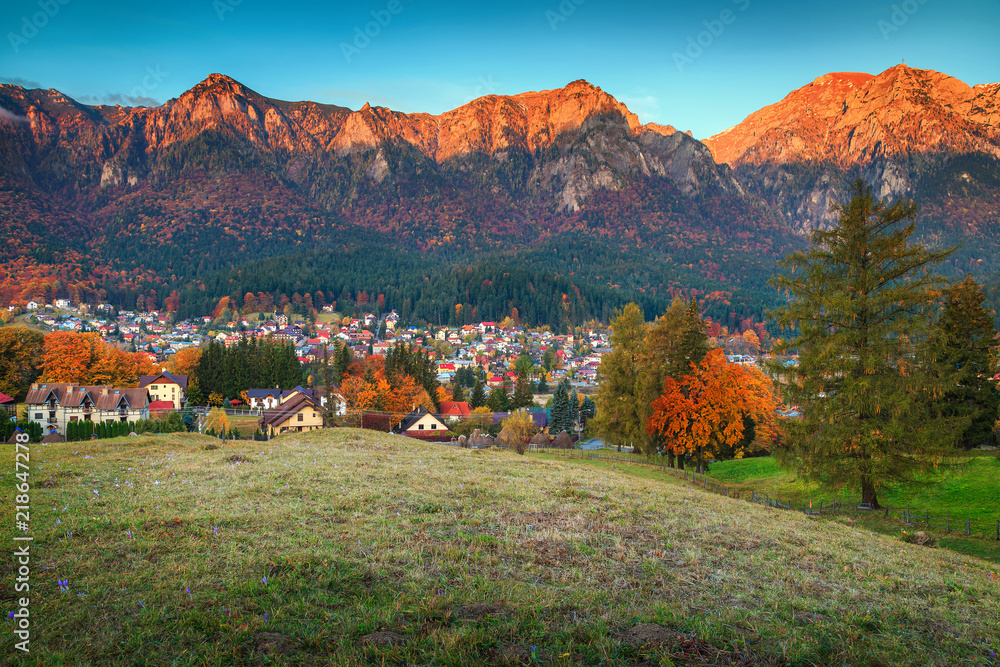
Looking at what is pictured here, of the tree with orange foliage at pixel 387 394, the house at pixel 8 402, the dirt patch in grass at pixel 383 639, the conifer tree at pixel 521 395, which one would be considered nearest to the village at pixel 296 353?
the tree with orange foliage at pixel 387 394

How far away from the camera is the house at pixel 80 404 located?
4822 centimetres

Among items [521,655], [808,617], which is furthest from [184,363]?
[808,617]

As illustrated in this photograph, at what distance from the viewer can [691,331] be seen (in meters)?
34.6

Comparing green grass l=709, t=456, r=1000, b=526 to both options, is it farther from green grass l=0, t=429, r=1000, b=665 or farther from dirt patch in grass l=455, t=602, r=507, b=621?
dirt patch in grass l=455, t=602, r=507, b=621

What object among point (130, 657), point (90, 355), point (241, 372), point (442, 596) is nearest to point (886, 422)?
point (442, 596)

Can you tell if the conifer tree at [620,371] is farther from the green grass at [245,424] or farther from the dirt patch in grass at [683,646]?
the green grass at [245,424]

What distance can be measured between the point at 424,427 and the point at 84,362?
4259 cm

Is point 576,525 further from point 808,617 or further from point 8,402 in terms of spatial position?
point 8,402

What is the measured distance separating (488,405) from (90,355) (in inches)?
2111

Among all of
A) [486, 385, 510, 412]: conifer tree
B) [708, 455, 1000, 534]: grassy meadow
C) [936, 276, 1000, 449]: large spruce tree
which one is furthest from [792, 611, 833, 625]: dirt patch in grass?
[486, 385, 510, 412]: conifer tree

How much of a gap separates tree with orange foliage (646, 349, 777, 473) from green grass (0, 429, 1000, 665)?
17852 millimetres

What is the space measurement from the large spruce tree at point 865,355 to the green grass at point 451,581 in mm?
5435

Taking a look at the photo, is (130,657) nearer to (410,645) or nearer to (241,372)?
(410,645)

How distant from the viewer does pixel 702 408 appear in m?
31.8
